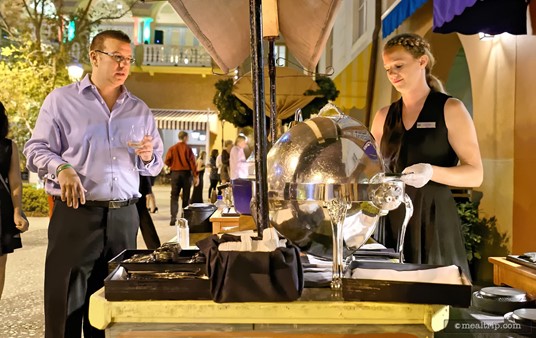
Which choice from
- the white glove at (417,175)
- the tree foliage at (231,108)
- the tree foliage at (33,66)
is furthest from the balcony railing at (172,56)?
the white glove at (417,175)

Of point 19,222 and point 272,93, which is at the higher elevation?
point 272,93

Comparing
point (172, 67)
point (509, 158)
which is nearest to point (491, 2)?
point (509, 158)

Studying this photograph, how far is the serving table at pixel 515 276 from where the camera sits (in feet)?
6.11

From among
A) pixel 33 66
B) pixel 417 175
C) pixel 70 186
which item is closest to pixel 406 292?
pixel 417 175

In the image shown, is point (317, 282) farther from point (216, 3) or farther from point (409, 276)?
point (216, 3)

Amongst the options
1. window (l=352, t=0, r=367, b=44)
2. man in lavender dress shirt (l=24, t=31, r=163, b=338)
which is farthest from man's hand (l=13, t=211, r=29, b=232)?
window (l=352, t=0, r=367, b=44)

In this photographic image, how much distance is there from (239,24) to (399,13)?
14.1 ft

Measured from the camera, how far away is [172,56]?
2200 centimetres

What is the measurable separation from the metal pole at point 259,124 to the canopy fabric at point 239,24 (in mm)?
969

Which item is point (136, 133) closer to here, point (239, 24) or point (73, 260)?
point (73, 260)

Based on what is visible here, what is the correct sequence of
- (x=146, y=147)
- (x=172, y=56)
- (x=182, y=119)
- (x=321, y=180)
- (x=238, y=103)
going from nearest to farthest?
(x=321, y=180) → (x=146, y=147) → (x=238, y=103) → (x=182, y=119) → (x=172, y=56)

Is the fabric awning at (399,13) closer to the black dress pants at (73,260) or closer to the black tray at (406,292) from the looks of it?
the black dress pants at (73,260)

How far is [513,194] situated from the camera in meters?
4.68

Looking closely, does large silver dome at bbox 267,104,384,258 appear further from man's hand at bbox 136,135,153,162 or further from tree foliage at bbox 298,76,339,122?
tree foliage at bbox 298,76,339,122
